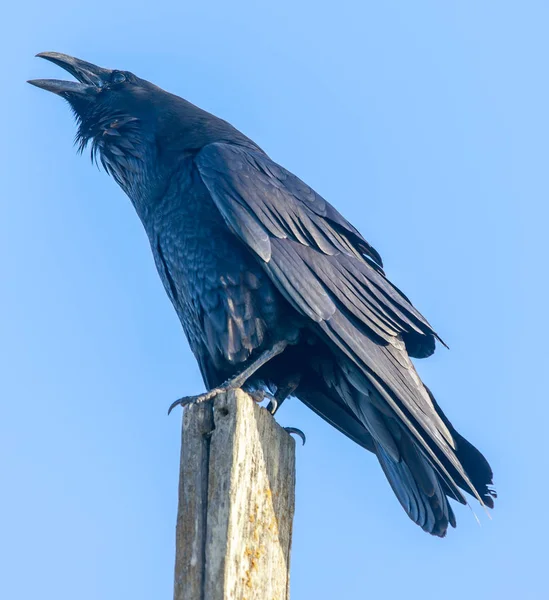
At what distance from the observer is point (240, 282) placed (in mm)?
4801

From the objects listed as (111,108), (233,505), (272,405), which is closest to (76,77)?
(111,108)

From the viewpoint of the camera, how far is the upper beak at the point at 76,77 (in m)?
6.02

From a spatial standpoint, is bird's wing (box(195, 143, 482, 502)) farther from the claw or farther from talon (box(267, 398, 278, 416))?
the claw

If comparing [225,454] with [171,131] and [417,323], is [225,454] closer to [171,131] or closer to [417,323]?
[417,323]

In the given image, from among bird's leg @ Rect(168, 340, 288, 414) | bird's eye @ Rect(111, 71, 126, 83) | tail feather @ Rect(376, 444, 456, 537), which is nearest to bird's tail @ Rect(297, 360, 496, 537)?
tail feather @ Rect(376, 444, 456, 537)

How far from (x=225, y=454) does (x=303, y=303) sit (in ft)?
4.89

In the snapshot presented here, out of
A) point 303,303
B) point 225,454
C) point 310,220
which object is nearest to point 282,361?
point 303,303

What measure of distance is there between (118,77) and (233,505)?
364cm

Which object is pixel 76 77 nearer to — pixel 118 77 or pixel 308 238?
pixel 118 77

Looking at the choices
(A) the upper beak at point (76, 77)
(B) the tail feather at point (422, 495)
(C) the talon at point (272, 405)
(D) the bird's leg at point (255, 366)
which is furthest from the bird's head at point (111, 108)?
(B) the tail feather at point (422, 495)

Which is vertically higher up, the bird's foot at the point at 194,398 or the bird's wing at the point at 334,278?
the bird's wing at the point at 334,278

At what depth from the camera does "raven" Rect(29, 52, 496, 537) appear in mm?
4613

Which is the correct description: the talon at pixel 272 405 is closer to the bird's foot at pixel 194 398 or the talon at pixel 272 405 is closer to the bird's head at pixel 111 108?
the bird's foot at pixel 194 398

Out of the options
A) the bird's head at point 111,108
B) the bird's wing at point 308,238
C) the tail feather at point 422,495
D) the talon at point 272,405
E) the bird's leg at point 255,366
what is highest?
the bird's head at point 111,108
